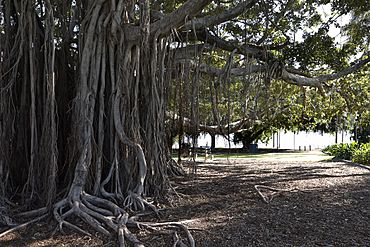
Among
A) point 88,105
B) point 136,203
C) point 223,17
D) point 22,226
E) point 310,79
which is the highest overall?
point 223,17

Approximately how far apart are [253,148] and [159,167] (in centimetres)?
1912

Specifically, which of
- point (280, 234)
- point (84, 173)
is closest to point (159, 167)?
point (84, 173)

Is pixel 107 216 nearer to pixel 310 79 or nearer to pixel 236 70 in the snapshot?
pixel 236 70

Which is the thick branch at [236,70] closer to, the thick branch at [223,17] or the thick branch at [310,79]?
the thick branch at [310,79]

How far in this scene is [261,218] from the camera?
363cm

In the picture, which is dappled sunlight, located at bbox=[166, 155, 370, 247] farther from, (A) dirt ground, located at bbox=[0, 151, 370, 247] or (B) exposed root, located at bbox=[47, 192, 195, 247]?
(B) exposed root, located at bbox=[47, 192, 195, 247]

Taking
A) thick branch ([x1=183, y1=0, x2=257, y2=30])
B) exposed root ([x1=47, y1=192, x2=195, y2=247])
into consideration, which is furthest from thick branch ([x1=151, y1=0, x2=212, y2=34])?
exposed root ([x1=47, y1=192, x2=195, y2=247])

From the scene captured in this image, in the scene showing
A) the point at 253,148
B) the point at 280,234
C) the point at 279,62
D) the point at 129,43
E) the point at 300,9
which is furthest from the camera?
the point at 253,148

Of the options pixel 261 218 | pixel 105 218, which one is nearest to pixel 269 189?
pixel 261 218

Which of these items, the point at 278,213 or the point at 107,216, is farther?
the point at 278,213

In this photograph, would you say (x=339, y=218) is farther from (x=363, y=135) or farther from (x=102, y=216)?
(x=363, y=135)

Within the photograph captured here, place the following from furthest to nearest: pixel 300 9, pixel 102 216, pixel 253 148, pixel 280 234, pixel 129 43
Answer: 1. pixel 253 148
2. pixel 300 9
3. pixel 129 43
4. pixel 102 216
5. pixel 280 234

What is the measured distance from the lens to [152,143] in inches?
173

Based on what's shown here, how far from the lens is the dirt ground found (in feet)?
10.3
